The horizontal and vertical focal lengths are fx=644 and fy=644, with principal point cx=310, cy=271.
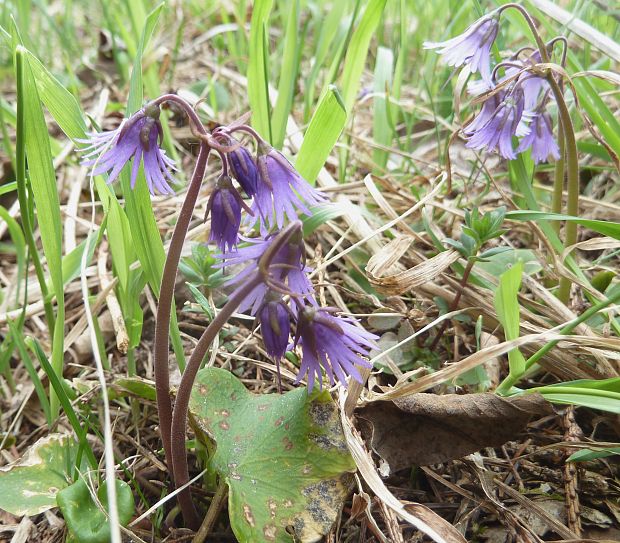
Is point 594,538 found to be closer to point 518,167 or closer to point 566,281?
point 566,281

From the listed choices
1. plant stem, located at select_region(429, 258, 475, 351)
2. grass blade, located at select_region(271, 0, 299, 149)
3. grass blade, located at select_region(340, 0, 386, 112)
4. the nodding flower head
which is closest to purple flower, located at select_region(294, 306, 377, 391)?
the nodding flower head

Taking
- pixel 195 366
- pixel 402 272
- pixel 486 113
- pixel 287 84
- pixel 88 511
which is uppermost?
pixel 287 84

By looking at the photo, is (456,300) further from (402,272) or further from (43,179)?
(43,179)

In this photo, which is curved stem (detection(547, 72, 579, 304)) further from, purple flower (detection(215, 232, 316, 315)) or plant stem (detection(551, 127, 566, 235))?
purple flower (detection(215, 232, 316, 315))

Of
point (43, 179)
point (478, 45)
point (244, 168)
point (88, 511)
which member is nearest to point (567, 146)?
point (478, 45)

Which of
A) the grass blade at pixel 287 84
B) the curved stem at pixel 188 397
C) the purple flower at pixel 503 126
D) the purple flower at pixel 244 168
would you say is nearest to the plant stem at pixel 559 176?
the purple flower at pixel 503 126
